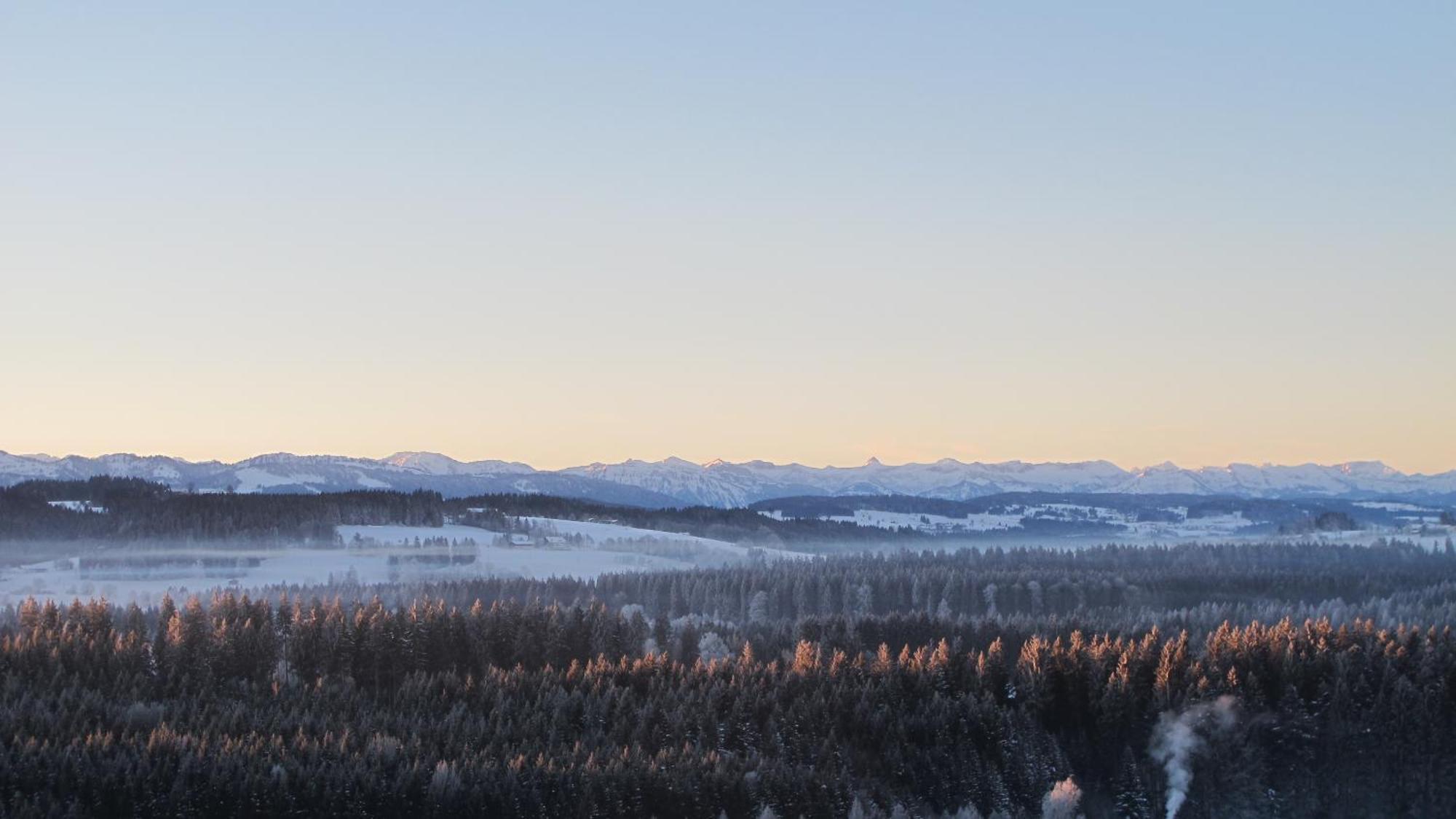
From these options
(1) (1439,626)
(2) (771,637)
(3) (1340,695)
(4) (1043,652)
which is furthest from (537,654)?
(1) (1439,626)

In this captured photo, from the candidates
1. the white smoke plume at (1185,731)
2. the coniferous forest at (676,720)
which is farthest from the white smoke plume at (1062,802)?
the white smoke plume at (1185,731)

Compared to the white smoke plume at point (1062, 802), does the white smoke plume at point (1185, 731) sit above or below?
above

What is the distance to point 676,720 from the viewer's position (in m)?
75.7

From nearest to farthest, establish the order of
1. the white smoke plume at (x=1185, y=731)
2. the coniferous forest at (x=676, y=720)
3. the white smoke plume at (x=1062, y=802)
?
the coniferous forest at (x=676, y=720) → the white smoke plume at (x=1062, y=802) → the white smoke plume at (x=1185, y=731)

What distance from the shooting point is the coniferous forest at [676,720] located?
5862cm

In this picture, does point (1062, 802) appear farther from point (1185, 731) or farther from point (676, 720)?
point (676, 720)

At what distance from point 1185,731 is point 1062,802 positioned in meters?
16.4

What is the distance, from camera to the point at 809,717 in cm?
8056

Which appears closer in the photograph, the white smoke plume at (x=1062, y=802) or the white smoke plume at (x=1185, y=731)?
the white smoke plume at (x=1062, y=802)

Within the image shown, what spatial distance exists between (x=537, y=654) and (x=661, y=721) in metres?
32.6

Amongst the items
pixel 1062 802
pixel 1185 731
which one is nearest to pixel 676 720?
pixel 1062 802

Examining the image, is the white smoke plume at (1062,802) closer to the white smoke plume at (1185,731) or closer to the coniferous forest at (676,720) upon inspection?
the coniferous forest at (676,720)

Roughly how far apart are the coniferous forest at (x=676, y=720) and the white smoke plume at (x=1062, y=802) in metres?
0.20

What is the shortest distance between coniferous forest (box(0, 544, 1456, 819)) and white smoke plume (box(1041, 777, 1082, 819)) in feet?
0.65
